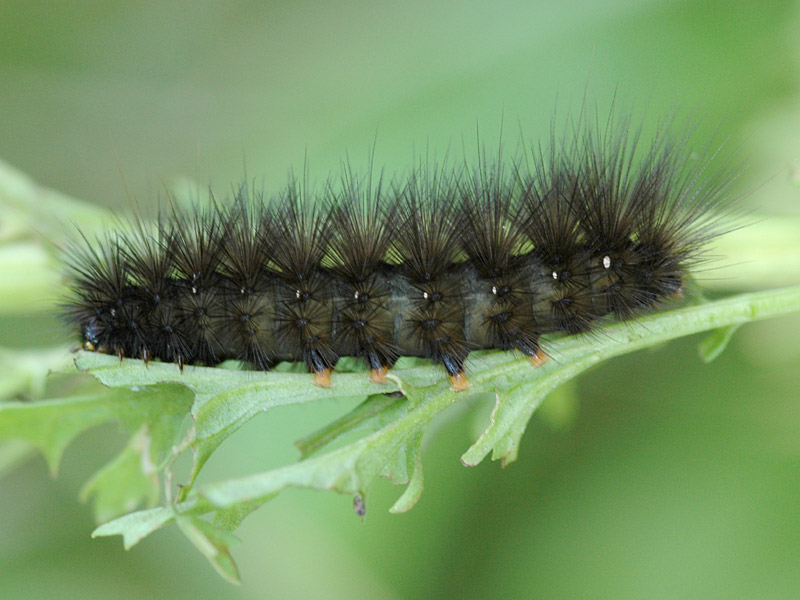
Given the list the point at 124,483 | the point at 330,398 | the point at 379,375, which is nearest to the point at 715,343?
the point at 379,375

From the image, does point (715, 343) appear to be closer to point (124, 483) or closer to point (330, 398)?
point (330, 398)

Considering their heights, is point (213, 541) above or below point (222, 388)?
below

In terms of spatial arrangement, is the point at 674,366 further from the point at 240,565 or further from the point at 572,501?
the point at 240,565

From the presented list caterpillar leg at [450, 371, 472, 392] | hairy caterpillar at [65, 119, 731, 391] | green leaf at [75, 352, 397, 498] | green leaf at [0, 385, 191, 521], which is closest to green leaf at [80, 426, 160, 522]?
green leaf at [0, 385, 191, 521]

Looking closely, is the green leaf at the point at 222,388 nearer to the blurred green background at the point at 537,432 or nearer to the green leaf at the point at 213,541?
the green leaf at the point at 213,541

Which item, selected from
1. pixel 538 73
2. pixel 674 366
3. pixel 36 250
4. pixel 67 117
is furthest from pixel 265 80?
pixel 674 366

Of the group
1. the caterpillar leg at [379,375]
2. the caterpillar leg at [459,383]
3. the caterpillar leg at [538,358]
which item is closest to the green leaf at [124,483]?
the caterpillar leg at [379,375]
